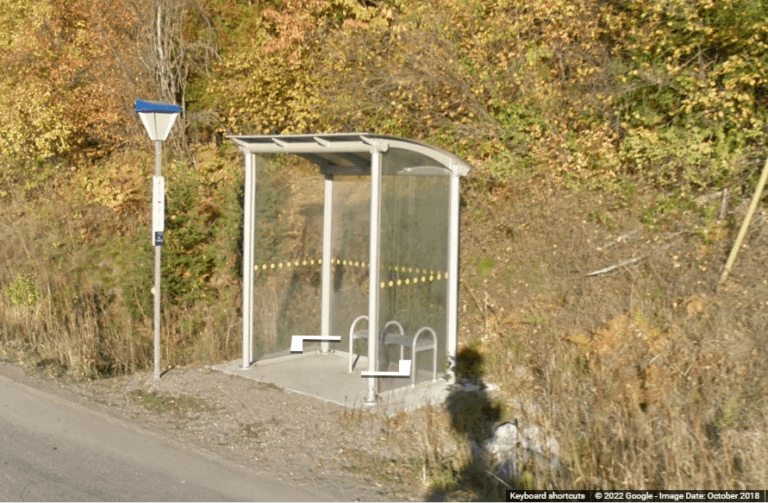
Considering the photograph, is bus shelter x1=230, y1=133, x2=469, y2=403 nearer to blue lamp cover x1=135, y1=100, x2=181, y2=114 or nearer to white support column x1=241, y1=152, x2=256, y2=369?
white support column x1=241, y1=152, x2=256, y2=369

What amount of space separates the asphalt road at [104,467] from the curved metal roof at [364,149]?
3132 mm

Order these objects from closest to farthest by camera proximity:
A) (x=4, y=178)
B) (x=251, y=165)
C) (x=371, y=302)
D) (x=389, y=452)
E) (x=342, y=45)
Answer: (x=389, y=452), (x=371, y=302), (x=251, y=165), (x=342, y=45), (x=4, y=178)

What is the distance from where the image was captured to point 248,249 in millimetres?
9633

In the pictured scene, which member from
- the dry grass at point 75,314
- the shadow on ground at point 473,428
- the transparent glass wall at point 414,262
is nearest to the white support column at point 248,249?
the dry grass at point 75,314

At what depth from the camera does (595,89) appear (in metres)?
12.5

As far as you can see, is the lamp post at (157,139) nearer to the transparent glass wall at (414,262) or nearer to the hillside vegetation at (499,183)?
the hillside vegetation at (499,183)

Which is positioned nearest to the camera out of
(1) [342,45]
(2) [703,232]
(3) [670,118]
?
(2) [703,232]

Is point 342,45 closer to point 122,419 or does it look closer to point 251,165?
point 251,165

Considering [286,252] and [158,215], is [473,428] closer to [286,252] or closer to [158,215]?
[286,252]

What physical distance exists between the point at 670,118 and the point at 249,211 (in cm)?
599

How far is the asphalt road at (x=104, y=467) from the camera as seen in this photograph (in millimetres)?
5805

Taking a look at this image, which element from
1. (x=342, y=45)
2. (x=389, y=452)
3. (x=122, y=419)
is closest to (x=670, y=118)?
(x=342, y=45)

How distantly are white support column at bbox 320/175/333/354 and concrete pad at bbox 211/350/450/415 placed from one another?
32 cm

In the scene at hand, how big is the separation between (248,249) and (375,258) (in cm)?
201
